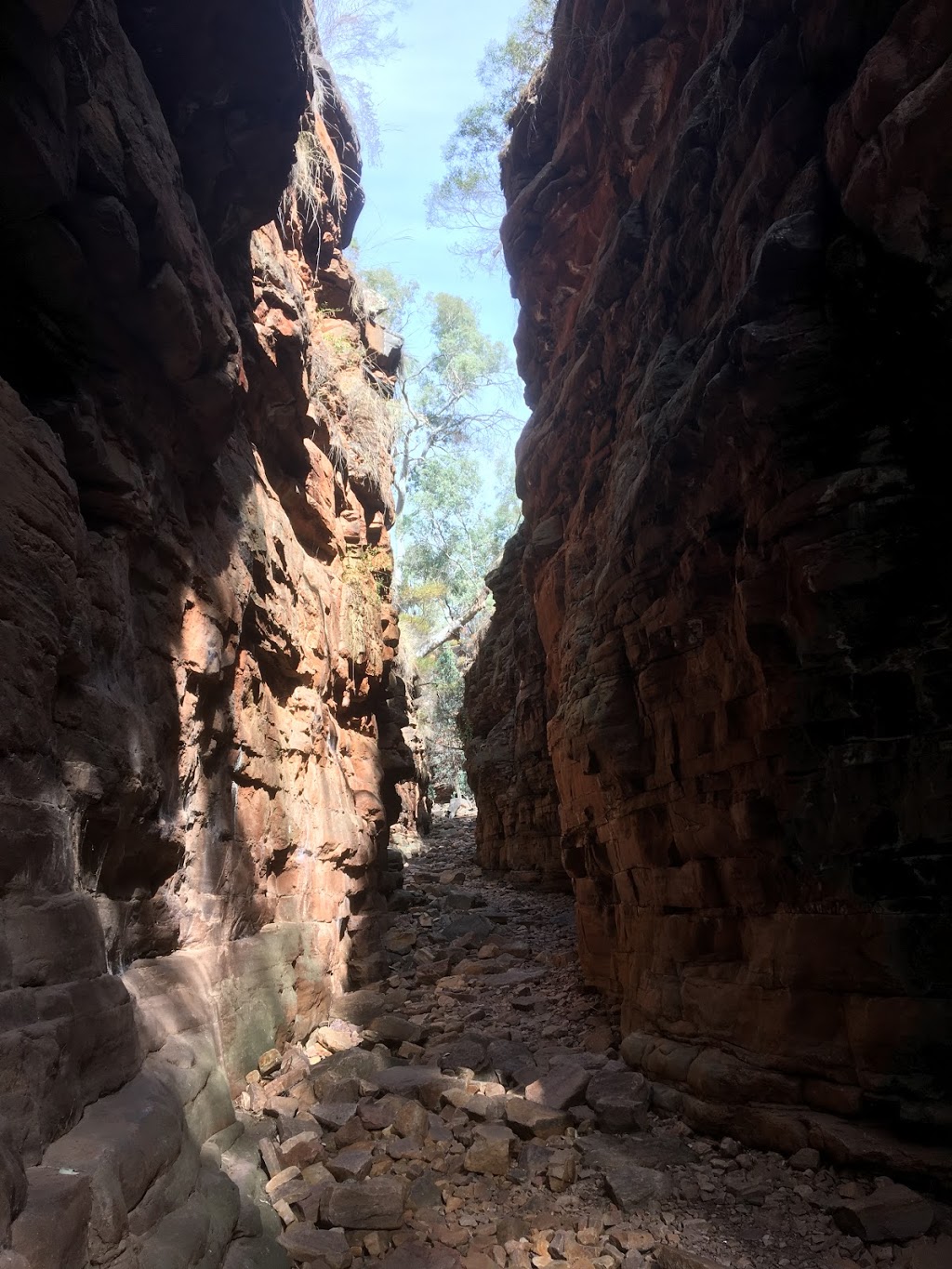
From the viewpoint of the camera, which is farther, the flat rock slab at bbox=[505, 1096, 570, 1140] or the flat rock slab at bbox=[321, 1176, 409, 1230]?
the flat rock slab at bbox=[505, 1096, 570, 1140]

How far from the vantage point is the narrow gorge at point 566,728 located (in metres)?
3.86

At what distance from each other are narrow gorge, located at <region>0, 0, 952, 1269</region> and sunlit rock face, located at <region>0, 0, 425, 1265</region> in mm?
32

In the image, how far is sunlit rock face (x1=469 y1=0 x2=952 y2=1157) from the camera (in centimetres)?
496

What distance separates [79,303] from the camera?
491 cm

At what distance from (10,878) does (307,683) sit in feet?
19.7

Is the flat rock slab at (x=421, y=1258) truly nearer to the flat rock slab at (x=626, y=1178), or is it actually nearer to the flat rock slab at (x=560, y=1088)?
the flat rock slab at (x=626, y=1178)

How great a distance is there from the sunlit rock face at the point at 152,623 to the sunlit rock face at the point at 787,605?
361 centimetres

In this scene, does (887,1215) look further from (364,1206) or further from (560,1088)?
(364,1206)

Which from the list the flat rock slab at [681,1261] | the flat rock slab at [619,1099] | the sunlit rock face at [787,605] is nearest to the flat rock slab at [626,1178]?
the flat rock slab at [619,1099]

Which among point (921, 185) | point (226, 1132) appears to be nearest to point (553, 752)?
point (226, 1132)

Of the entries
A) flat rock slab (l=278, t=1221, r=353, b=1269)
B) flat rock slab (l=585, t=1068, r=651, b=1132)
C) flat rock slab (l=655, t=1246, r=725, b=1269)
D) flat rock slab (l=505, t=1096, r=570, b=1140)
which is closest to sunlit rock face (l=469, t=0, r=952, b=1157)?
flat rock slab (l=585, t=1068, r=651, b=1132)

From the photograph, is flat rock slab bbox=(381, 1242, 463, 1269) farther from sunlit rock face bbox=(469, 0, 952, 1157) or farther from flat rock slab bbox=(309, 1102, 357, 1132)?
sunlit rock face bbox=(469, 0, 952, 1157)

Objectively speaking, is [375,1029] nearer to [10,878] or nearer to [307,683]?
[307,683]

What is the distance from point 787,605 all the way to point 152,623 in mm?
4666
